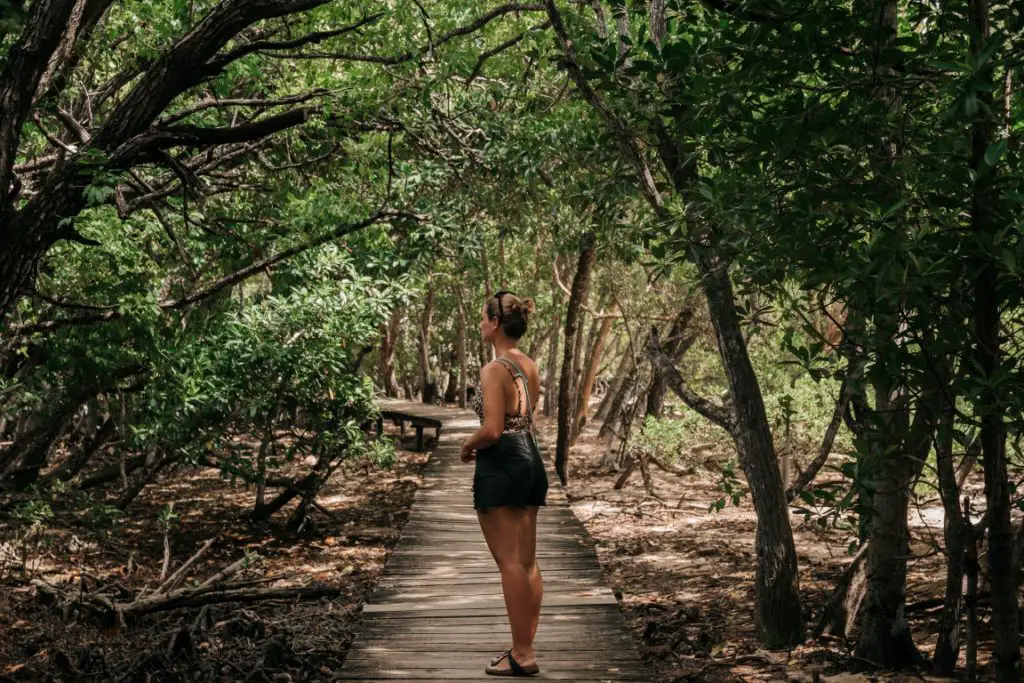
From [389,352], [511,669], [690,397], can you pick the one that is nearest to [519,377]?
[511,669]

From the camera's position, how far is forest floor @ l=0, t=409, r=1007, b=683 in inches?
285

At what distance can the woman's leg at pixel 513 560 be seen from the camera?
16.6ft

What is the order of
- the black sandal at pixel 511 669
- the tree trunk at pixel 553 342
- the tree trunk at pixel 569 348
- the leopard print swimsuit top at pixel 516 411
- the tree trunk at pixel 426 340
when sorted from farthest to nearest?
the tree trunk at pixel 426 340 → the tree trunk at pixel 553 342 → the tree trunk at pixel 569 348 → the black sandal at pixel 511 669 → the leopard print swimsuit top at pixel 516 411

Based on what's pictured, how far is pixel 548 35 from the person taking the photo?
30.4 ft

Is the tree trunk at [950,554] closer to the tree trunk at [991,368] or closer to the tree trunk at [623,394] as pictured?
the tree trunk at [991,368]

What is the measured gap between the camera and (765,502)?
23.8 ft

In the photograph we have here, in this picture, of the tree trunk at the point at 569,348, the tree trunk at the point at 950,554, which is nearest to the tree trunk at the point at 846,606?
the tree trunk at the point at 950,554

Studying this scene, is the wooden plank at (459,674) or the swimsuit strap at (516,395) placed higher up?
the swimsuit strap at (516,395)

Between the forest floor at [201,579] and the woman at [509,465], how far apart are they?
2.63m

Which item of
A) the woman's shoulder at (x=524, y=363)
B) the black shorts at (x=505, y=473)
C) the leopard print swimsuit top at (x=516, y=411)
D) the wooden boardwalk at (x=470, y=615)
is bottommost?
the wooden boardwalk at (x=470, y=615)

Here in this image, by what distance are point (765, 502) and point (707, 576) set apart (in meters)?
3.63

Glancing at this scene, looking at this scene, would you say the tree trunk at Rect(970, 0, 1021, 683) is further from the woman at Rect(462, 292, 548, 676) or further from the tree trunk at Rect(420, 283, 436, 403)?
the tree trunk at Rect(420, 283, 436, 403)

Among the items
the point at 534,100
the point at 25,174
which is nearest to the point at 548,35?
the point at 534,100

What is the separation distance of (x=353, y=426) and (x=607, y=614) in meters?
5.53
